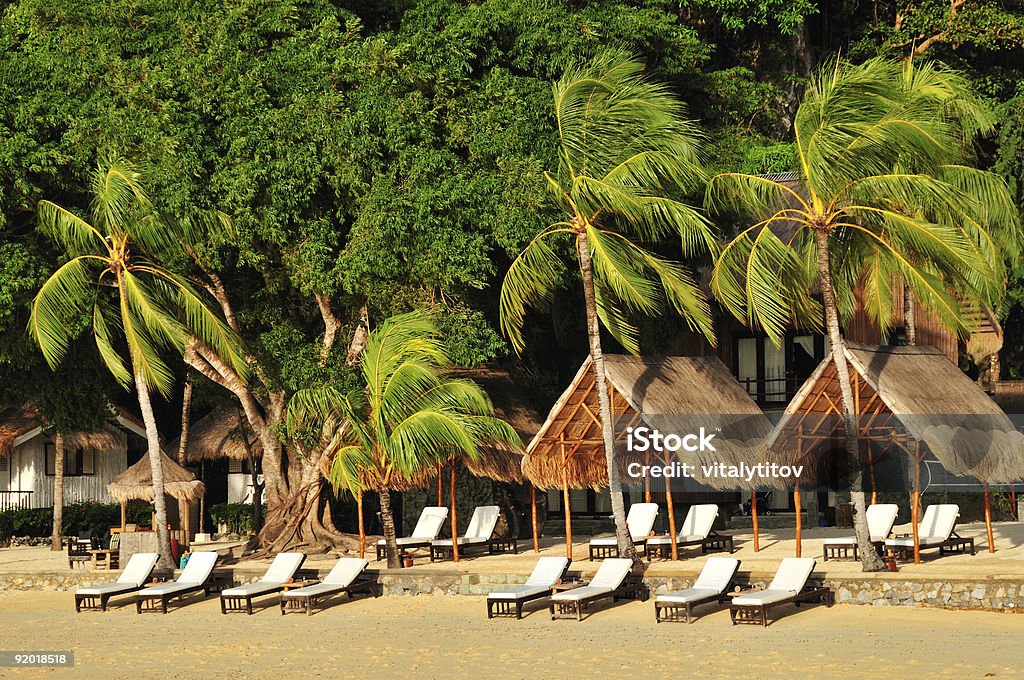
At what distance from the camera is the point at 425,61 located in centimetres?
2300

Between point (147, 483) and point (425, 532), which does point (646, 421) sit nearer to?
point (425, 532)

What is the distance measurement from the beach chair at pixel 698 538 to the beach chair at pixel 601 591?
265cm

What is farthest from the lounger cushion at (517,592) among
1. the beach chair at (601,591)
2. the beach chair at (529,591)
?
the beach chair at (601,591)

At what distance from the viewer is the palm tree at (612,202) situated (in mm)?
20016

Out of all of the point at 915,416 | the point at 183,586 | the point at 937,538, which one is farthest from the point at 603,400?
the point at 183,586

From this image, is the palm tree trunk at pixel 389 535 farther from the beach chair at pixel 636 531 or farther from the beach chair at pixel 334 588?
the beach chair at pixel 636 531

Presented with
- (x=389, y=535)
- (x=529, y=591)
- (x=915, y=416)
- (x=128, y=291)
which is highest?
(x=128, y=291)

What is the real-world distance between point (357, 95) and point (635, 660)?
37.0 ft

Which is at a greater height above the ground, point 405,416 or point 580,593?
point 405,416

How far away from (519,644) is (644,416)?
18.0 feet

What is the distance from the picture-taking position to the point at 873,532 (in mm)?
20656

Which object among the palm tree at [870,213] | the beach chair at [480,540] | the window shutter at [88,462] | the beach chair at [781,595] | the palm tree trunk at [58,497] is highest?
the palm tree at [870,213]

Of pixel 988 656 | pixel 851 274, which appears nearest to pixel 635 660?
pixel 988 656

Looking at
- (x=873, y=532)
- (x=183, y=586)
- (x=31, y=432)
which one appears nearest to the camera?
(x=183, y=586)
